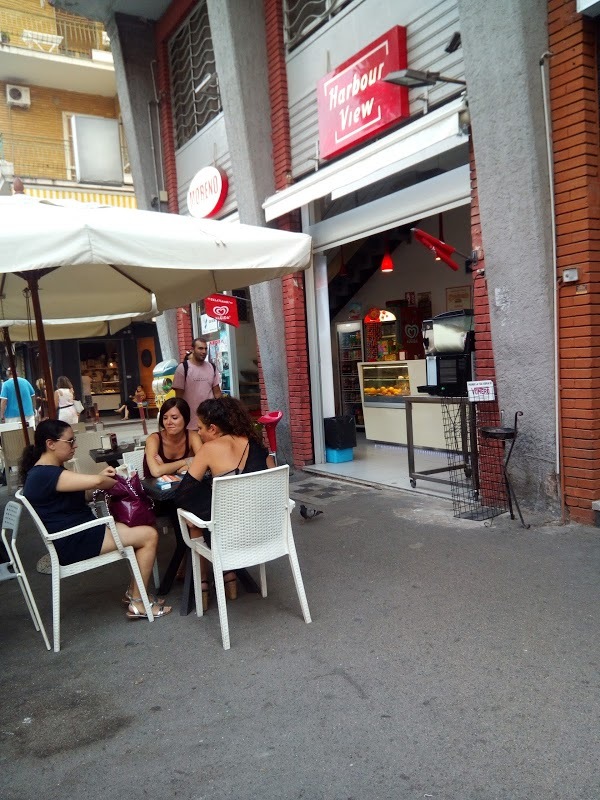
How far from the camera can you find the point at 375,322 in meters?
11.3

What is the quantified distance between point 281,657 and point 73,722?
3.67ft

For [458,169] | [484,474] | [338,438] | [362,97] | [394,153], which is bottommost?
[484,474]

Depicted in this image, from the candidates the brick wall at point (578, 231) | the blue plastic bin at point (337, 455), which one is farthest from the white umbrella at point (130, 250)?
the blue plastic bin at point (337, 455)

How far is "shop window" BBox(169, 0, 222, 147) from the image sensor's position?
9.91 m

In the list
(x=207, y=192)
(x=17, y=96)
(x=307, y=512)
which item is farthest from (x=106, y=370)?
(x=307, y=512)

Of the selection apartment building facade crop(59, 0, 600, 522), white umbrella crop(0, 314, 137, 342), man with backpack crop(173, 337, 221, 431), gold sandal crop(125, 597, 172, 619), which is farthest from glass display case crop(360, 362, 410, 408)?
gold sandal crop(125, 597, 172, 619)

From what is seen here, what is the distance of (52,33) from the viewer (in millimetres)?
17625

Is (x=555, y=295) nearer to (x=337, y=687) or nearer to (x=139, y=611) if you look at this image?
(x=337, y=687)

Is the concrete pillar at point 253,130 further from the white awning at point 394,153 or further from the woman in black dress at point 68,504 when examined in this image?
the woman in black dress at point 68,504

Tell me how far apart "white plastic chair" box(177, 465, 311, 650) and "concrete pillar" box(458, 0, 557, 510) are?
2650 mm

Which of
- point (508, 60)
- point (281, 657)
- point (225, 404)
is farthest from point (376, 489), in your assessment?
point (508, 60)

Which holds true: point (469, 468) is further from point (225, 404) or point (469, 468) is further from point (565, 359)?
point (225, 404)

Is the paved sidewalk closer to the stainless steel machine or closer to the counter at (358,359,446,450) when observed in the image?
the stainless steel machine

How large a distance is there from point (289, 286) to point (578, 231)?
426 cm
